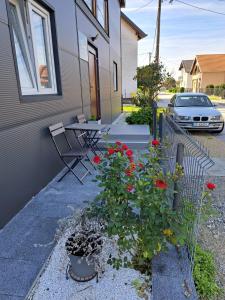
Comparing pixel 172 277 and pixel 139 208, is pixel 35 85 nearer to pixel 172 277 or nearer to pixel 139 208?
pixel 139 208

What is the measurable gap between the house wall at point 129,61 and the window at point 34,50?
16599 mm

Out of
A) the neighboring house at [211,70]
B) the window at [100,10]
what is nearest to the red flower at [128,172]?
the window at [100,10]

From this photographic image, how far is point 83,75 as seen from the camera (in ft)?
17.7

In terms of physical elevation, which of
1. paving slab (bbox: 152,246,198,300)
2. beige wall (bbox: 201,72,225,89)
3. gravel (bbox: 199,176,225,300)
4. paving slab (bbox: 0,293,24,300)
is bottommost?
gravel (bbox: 199,176,225,300)

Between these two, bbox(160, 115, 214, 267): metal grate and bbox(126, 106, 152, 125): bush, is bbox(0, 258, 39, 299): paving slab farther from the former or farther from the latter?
bbox(126, 106, 152, 125): bush

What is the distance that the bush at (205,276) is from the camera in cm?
168

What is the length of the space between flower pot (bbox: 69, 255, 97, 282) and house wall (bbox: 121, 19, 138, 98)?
19172mm

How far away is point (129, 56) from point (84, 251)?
2068 centimetres

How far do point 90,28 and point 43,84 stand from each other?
131 inches

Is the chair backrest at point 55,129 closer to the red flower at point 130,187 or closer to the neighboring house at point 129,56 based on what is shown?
the red flower at point 130,187

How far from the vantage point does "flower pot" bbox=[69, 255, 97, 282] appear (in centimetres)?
163

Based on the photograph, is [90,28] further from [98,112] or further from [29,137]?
[29,137]

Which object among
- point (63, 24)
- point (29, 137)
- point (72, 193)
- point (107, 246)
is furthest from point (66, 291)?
point (63, 24)

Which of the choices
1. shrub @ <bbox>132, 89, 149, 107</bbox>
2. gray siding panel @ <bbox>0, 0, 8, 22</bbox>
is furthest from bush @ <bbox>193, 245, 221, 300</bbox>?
shrub @ <bbox>132, 89, 149, 107</bbox>
